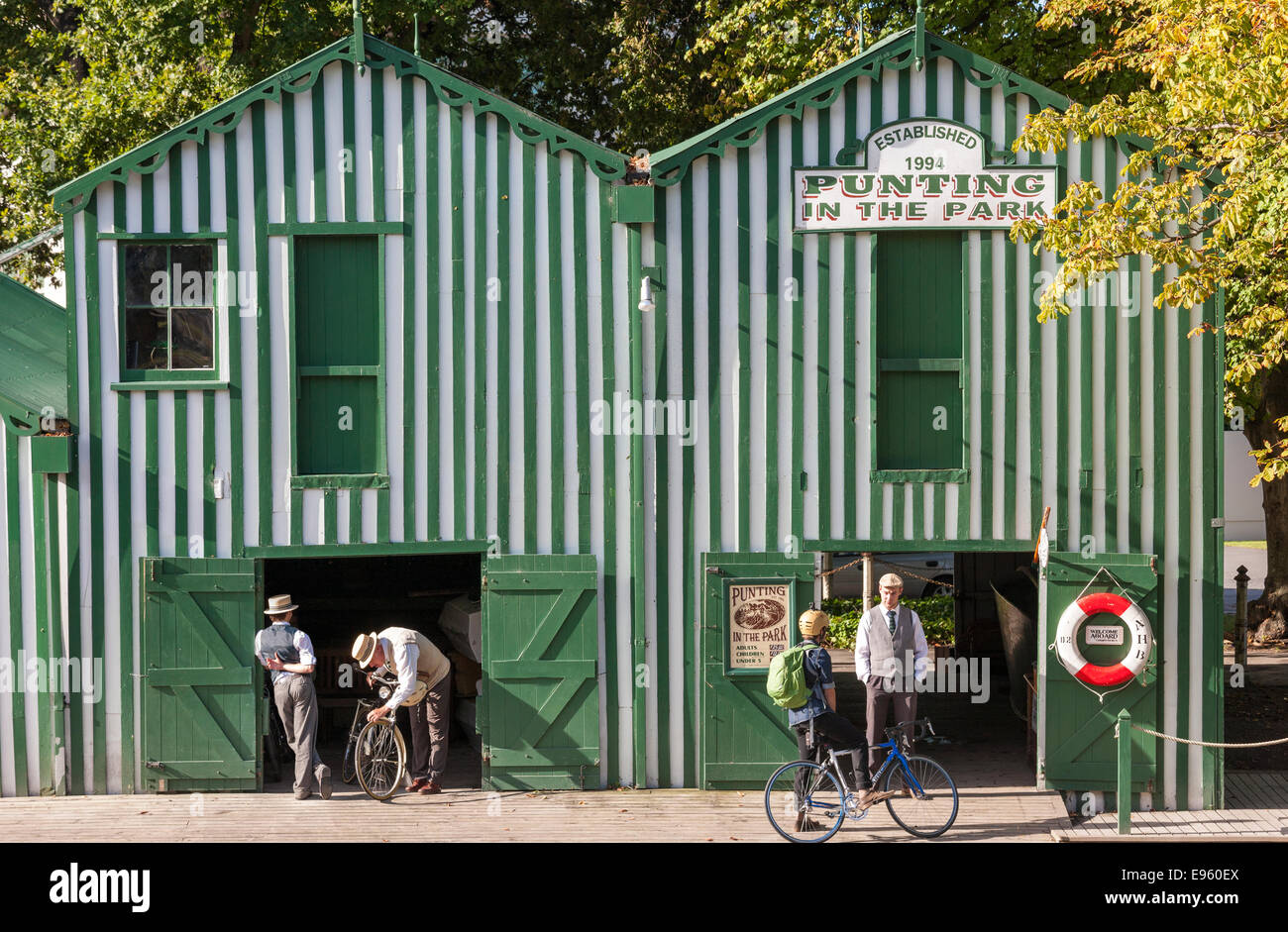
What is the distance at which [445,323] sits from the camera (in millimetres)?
11148

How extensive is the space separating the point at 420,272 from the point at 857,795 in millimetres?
5765

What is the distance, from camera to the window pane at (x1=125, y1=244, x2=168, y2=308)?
10992mm

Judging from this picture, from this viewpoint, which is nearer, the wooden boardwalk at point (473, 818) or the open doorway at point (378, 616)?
the wooden boardwalk at point (473, 818)

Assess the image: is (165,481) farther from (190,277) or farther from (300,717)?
(300,717)

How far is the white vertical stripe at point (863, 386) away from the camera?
11.1 metres

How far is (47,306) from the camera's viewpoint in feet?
37.2

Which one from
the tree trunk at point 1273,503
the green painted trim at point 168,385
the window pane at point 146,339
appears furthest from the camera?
the tree trunk at point 1273,503

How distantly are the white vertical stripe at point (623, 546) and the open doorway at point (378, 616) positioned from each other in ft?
5.88

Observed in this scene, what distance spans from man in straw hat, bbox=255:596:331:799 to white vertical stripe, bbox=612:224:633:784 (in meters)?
2.64

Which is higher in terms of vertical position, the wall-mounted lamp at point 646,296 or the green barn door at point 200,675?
the wall-mounted lamp at point 646,296

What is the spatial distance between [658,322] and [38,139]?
11.4 metres

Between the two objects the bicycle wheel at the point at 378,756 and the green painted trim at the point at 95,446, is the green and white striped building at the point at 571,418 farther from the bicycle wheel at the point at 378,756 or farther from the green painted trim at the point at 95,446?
the bicycle wheel at the point at 378,756

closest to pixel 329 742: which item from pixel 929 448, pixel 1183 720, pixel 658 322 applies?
pixel 658 322

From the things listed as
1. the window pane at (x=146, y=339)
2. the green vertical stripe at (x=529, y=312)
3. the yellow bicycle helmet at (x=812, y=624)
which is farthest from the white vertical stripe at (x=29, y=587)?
the yellow bicycle helmet at (x=812, y=624)
